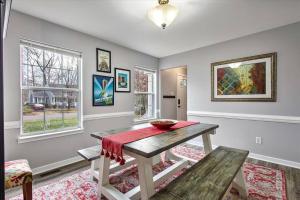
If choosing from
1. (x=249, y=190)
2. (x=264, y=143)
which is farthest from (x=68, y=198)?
(x=264, y=143)

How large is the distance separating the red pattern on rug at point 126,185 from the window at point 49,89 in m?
0.94

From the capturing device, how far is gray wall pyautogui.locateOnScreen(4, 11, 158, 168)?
85.5 inches

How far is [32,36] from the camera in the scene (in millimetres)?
2350

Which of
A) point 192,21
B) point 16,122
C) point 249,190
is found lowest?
point 249,190

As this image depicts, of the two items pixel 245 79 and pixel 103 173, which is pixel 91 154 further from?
pixel 245 79

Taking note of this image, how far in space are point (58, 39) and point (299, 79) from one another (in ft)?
13.5

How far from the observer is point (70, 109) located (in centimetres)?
287

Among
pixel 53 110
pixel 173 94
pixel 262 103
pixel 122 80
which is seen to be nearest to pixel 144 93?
pixel 122 80

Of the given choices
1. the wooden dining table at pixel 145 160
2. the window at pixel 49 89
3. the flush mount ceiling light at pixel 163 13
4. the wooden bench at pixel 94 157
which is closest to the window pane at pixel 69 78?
the window at pixel 49 89

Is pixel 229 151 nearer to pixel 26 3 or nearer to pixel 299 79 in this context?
pixel 299 79

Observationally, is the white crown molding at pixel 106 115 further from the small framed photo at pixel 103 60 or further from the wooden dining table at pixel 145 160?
the wooden dining table at pixel 145 160

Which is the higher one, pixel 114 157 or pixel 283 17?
pixel 283 17

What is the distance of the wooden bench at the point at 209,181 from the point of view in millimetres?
1189

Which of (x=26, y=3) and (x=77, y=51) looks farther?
(x=77, y=51)
